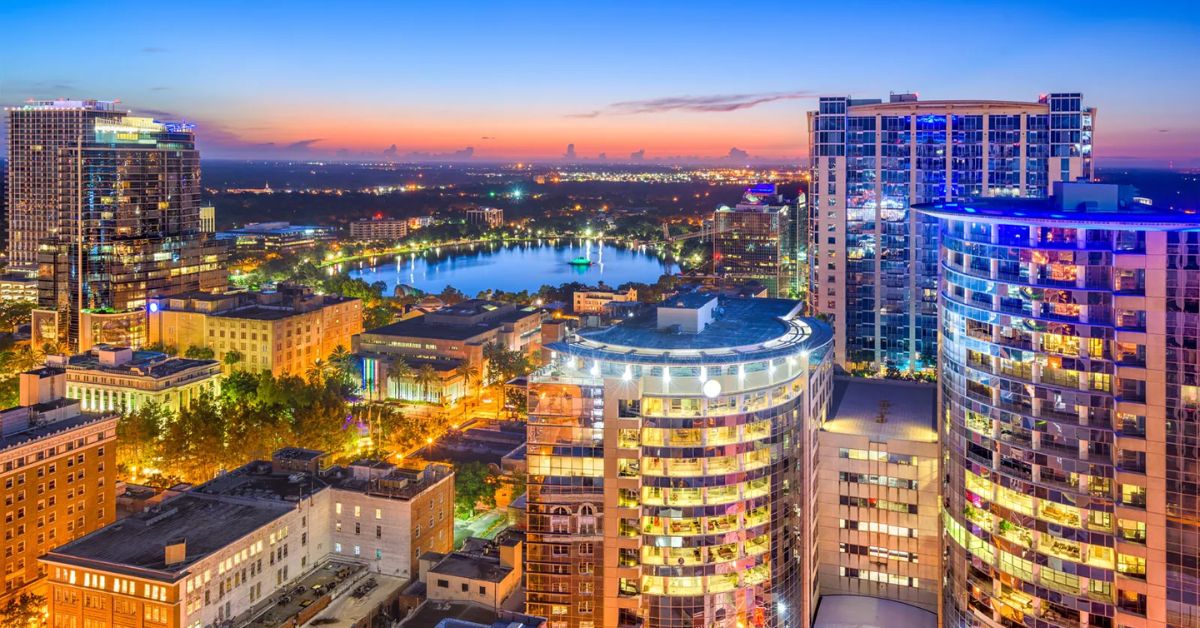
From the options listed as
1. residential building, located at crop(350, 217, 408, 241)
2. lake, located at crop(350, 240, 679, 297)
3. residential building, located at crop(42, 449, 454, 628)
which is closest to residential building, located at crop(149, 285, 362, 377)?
residential building, located at crop(42, 449, 454, 628)

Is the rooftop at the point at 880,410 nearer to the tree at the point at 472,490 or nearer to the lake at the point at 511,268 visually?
the tree at the point at 472,490

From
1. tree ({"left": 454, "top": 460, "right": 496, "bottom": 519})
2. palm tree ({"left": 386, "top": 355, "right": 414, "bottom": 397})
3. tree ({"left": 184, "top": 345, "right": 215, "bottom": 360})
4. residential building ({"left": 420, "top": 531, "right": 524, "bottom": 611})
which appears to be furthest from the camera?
tree ({"left": 184, "top": 345, "right": 215, "bottom": 360})

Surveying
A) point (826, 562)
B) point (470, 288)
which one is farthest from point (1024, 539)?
point (470, 288)

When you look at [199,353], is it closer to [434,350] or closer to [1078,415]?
[434,350]

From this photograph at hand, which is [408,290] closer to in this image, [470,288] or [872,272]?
[470,288]

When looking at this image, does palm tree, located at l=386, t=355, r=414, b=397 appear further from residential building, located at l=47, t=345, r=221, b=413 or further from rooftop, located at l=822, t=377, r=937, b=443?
rooftop, located at l=822, t=377, r=937, b=443

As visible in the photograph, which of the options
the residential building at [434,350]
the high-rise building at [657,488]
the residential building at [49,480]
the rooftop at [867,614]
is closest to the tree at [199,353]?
the residential building at [434,350]

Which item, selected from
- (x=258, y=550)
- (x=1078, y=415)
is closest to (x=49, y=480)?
(x=258, y=550)

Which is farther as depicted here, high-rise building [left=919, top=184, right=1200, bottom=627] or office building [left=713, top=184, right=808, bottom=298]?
office building [left=713, top=184, right=808, bottom=298]
